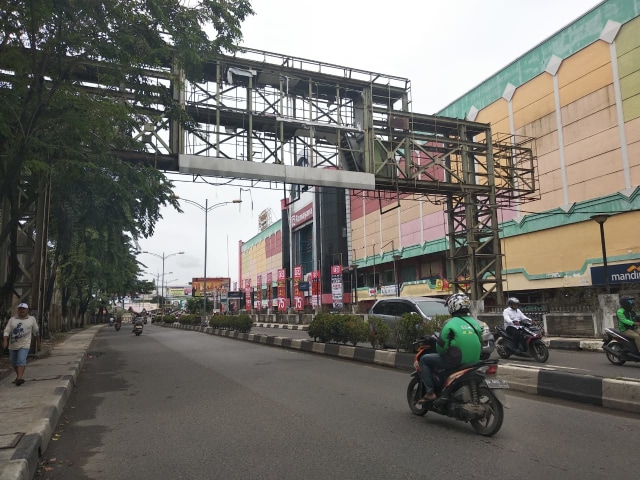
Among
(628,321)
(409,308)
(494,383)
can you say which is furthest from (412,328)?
(494,383)

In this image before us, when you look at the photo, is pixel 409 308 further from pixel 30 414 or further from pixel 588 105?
pixel 588 105

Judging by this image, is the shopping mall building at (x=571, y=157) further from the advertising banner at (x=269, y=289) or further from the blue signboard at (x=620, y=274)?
the advertising banner at (x=269, y=289)

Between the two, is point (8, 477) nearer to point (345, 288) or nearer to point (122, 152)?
point (122, 152)

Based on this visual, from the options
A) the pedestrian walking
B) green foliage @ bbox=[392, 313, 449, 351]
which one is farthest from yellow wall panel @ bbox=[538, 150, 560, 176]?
the pedestrian walking

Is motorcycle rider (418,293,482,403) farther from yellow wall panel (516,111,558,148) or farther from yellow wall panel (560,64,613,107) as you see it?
yellow wall panel (516,111,558,148)

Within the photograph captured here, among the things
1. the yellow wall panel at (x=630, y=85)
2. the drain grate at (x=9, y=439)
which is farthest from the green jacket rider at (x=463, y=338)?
the yellow wall panel at (x=630, y=85)

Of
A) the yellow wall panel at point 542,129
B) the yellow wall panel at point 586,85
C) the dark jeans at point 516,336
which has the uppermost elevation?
the yellow wall panel at point 586,85

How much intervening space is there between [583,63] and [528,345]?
24932mm

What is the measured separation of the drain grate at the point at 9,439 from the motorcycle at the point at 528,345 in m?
10.1

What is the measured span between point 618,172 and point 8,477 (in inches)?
1221

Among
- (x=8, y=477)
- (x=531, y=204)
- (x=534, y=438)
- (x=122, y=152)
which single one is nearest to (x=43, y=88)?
(x=122, y=152)

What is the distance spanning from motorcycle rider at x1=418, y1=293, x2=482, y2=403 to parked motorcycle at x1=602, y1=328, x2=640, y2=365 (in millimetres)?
6369

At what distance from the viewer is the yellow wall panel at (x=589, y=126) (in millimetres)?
27844

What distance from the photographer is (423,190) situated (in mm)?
20906
